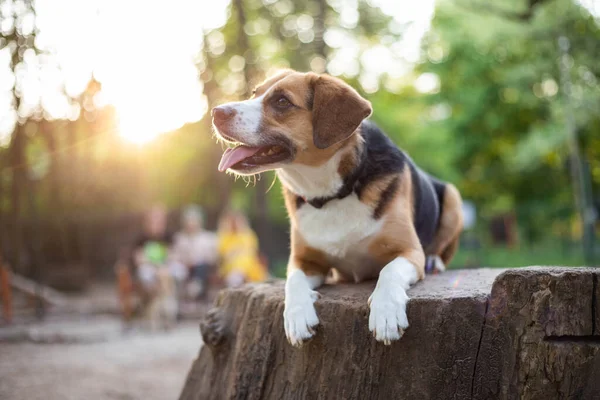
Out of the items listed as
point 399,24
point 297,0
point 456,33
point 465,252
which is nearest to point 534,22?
point 456,33

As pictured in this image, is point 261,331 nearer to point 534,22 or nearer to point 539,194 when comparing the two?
point 534,22

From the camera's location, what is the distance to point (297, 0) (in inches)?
571

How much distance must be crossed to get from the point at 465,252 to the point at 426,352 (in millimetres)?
16494

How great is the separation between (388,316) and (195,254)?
26.1ft

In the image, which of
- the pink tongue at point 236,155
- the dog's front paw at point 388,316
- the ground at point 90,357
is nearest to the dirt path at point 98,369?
the ground at point 90,357

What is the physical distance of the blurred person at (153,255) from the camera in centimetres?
916

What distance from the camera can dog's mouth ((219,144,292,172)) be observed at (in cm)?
309

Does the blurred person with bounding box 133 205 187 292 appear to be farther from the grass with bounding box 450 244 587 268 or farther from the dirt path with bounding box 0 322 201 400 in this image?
the grass with bounding box 450 244 587 268

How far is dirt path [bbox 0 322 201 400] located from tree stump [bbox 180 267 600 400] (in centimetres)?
219

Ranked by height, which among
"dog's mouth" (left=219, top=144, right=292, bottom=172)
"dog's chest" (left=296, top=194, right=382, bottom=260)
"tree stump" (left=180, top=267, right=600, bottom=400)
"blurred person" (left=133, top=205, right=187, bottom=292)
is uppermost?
"dog's mouth" (left=219, top=144, right=292, bottom=172)

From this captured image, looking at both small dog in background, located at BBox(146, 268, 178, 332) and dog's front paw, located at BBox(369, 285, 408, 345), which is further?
small dog in background, located at BBox(146, 268, 178, 332)

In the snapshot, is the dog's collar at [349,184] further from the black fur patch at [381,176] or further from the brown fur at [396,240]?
the brown fur at [396,240]

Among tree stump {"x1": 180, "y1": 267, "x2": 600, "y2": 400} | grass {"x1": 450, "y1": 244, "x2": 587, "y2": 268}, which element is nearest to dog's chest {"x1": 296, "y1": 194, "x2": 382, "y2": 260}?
tree stump {"x1": 180, "y1": 267, "x2": 600, "y2": 400}

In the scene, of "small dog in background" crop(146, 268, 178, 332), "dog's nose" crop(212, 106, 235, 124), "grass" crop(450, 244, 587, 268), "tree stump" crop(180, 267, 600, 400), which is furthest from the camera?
"grass" crop(450, 244, 587, 268)
